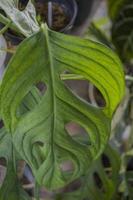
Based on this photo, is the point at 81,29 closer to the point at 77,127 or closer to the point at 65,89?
the point at 77,127

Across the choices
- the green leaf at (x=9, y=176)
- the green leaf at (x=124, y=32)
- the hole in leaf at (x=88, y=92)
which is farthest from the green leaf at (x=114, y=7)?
the green leaf at (x=9, y=176)

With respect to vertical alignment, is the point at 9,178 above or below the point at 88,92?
below

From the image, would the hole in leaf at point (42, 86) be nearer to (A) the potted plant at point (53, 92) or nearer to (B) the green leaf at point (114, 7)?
(A) the potted plant at point (53, 92)

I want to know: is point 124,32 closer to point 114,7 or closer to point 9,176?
point 114,7

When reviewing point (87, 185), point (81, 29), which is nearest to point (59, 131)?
point (87, 185)

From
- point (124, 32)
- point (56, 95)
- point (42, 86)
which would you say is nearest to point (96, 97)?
point (124, 32)
